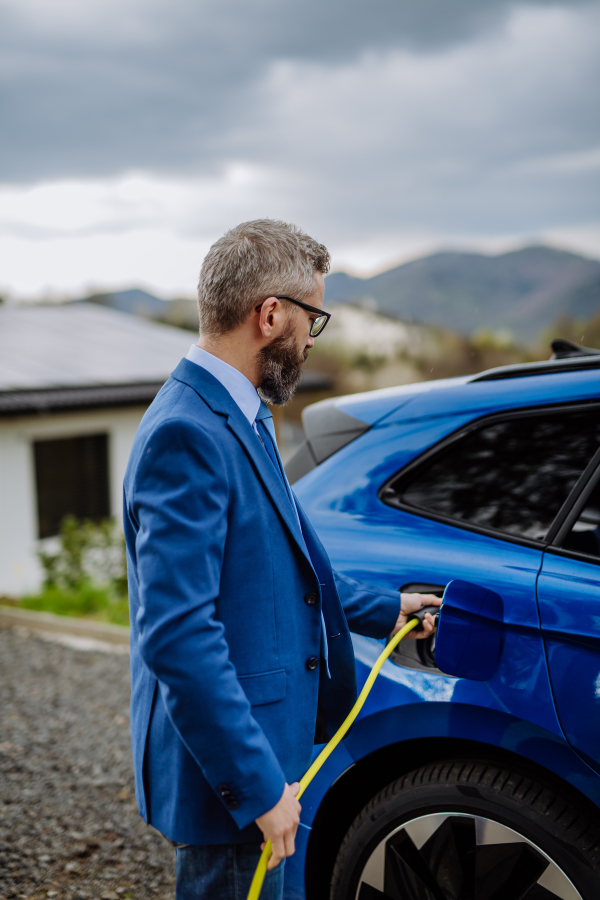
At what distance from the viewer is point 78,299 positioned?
1752 inches

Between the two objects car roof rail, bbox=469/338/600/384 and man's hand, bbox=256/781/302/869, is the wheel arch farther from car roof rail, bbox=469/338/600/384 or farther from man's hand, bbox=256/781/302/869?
car roof rail, bbox=469/338/600/384

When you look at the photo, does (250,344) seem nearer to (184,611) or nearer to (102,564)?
(184,611)

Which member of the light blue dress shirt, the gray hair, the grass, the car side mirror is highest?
the gray hair

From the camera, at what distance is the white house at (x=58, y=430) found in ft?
29.9

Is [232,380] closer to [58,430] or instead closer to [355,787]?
[355,787]

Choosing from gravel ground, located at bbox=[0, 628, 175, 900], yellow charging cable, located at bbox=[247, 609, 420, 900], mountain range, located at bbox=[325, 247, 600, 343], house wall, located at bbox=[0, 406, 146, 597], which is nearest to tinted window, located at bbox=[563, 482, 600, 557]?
yellow charging cable, located at bbox=[247, 609, 420, 900]

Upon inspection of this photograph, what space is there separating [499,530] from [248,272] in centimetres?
100

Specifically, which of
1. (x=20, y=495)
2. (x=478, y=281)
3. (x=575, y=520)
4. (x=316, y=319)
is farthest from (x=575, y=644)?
(x=478, y=281)

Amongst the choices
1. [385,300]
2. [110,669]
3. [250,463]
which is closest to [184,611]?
[250,463]

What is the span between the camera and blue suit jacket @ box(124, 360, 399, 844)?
1.18m

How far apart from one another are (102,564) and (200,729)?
6.72 metres

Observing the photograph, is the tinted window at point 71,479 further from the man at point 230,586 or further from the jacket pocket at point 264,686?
the jacket pocket at point 264,686

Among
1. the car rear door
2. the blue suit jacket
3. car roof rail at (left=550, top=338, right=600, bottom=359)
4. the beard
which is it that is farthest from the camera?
car roof rail at (left=550, top=338, right=600, bottom=359)

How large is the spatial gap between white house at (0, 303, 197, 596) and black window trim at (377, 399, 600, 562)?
7079 millimetres
